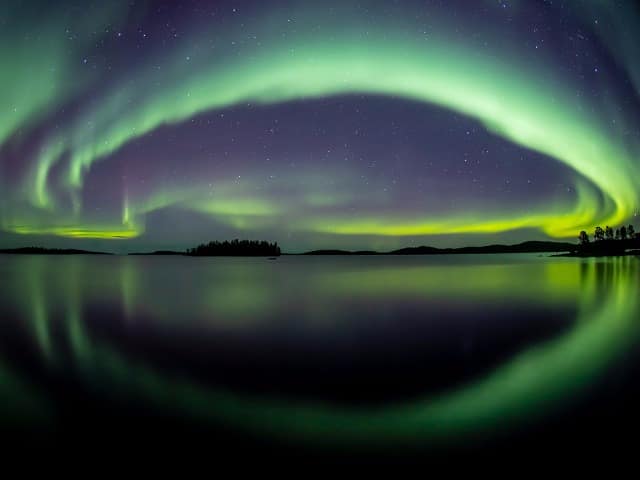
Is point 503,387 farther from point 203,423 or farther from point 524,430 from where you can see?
point 203,423

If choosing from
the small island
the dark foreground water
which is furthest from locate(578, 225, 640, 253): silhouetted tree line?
the dark foreground water

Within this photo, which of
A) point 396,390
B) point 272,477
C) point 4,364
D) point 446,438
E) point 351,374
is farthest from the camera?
point 4,364

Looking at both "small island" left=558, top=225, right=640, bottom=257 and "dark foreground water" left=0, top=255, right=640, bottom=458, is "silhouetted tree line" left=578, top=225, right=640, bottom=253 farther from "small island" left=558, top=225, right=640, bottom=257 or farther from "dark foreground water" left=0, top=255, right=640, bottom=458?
"dark foreground water" left=0, top=255, right=640, bottom=458

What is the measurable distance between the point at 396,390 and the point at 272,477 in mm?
3572

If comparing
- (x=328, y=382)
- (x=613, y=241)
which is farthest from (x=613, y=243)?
(x=328, y=382)

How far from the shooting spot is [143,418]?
20.2ft

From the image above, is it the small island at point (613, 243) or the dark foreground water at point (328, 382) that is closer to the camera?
the dark foreground water at point (328, 382)

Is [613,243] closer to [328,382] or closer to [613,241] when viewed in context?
[613,241]

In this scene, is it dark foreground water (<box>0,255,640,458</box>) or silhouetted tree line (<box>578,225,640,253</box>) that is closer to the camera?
dark foreground water (<box>0,255,640,458</box>)

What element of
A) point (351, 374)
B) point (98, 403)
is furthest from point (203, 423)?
point (351, 374)

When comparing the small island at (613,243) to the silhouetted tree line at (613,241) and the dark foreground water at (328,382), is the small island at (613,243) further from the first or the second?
the dark foreground water at (328,382)

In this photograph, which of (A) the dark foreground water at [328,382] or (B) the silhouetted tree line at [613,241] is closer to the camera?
(A) the dark foreground water at [328,382]

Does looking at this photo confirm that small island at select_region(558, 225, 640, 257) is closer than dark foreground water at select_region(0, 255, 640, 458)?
No

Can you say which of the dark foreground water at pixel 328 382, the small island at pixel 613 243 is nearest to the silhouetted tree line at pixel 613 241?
the small island at pixel 613 243
